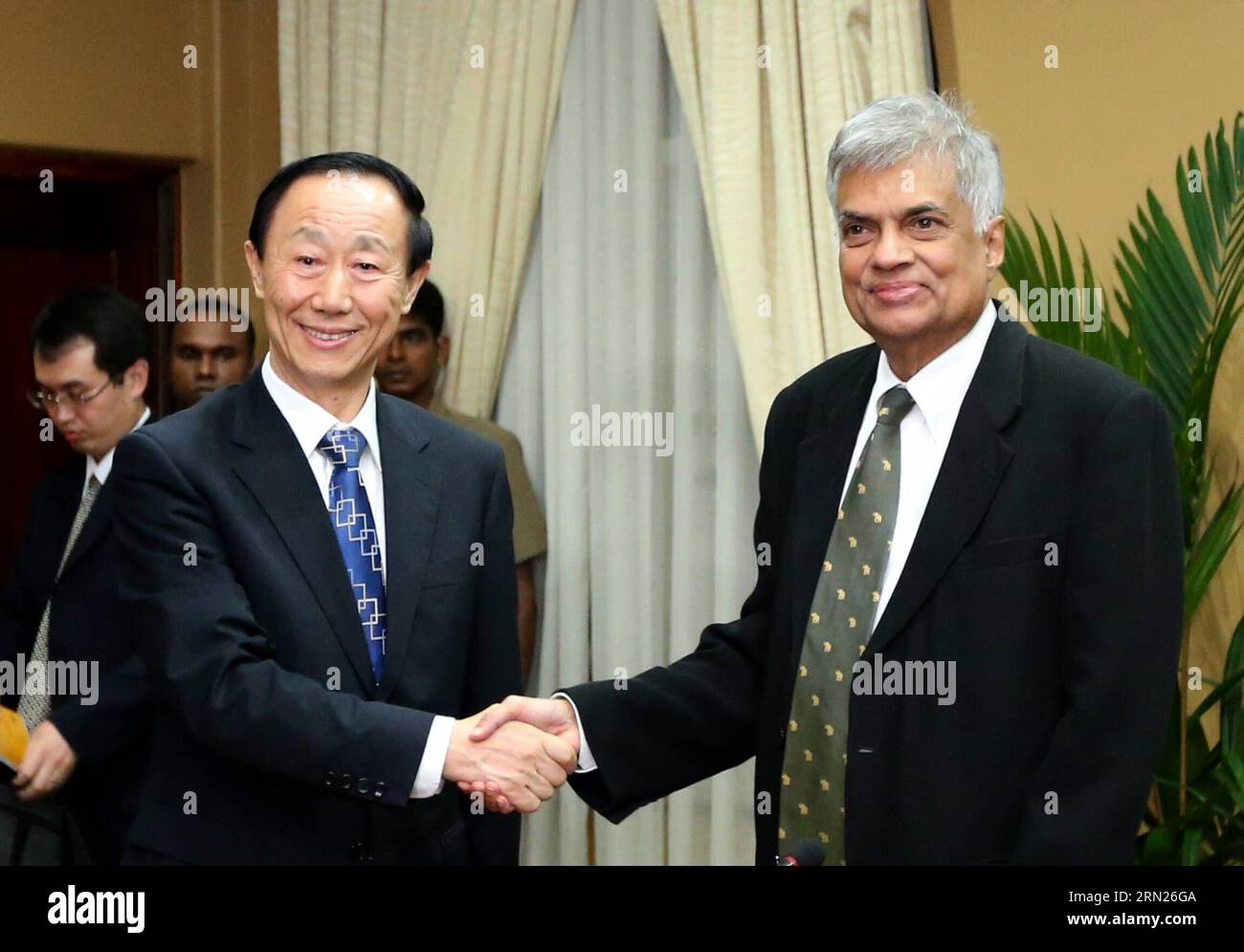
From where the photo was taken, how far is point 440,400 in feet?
14.7

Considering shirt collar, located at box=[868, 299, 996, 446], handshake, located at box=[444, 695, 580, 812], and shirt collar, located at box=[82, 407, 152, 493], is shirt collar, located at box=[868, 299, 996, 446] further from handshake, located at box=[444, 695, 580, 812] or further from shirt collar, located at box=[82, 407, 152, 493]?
shirt collar, located at box=[82, 407, 152, 493]

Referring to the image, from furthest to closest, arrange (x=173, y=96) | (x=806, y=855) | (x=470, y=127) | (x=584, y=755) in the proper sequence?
1. (x=173, y=96)
2. (x=470, y=127)
3. (x=584, y=755)
4. (x=806, y=855)

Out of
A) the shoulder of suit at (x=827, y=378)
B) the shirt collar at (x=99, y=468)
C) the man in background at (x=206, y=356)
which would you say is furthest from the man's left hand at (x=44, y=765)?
the shoulder of suit at (x=827, y=378)

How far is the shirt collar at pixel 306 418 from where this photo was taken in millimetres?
2232

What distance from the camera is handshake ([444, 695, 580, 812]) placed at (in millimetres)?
2244

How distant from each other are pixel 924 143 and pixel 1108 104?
1548mm

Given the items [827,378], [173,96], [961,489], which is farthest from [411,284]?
[173,96]

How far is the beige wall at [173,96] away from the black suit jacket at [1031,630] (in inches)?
127

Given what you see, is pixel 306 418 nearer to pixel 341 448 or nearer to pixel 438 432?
pixel 341 448

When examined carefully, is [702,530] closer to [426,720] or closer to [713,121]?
[713,121]

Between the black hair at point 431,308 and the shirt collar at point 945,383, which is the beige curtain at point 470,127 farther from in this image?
the shirt collar at point 945,383

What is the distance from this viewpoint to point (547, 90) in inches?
174

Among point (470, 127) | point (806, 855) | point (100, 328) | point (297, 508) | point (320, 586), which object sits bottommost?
point (806, 855)

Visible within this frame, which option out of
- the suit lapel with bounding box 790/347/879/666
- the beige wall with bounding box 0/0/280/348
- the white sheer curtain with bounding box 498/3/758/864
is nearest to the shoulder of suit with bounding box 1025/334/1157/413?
the suit lapel with bounding box 790/347/879/666
